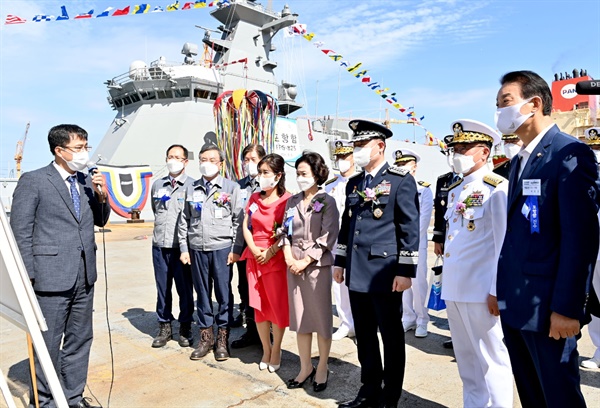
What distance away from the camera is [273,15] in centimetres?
2166

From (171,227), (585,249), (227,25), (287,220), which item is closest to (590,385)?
(585,249)

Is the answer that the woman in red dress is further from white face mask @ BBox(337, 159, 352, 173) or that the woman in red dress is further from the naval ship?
the naval ship

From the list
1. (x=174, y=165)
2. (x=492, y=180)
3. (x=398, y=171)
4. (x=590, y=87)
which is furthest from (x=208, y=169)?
(x=590, y=87)

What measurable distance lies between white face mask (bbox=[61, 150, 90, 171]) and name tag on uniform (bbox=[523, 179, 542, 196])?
270 centimetres

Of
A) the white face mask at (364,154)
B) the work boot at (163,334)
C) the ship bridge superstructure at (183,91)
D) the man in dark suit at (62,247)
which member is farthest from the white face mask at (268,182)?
the ship bridge superstructure at (183,91)

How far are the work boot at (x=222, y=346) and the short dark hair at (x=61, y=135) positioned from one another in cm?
210

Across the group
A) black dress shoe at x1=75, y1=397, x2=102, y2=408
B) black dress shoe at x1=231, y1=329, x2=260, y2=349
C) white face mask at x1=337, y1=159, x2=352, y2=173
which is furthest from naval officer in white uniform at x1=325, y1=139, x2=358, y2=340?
black dress shoe at x1=75, y1=397, x2=102, y2=408

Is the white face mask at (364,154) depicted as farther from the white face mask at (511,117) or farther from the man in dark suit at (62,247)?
the man in dark suit at (62,247)

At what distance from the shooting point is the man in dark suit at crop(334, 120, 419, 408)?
288 centimetres

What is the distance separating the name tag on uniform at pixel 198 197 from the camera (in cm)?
418

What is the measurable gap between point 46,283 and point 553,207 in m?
2.88

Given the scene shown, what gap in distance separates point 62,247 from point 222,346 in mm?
1740

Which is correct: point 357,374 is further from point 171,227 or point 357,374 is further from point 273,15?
point 273,15

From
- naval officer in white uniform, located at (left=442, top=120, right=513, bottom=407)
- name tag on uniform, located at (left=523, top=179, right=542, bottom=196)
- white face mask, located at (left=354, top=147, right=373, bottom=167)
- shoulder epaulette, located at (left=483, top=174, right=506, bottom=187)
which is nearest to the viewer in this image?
name tag on uniform, located at (left=523, top=179, right=542, bottom=196)
